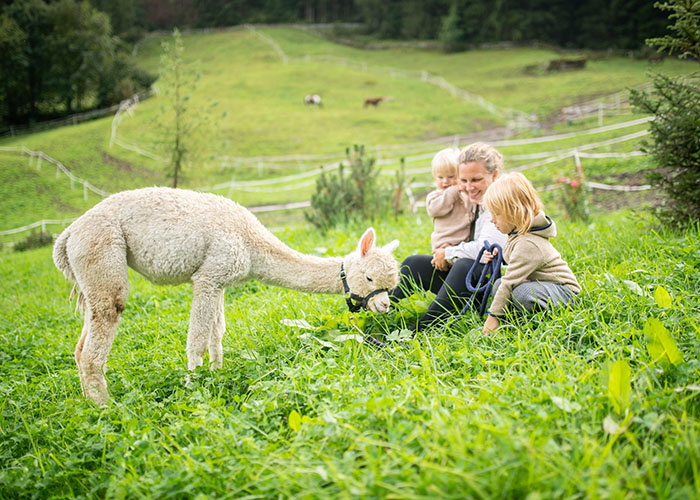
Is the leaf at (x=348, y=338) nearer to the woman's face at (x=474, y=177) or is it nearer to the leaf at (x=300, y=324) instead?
the leaf at (x=300, y=324)

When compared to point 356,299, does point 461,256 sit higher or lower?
higher

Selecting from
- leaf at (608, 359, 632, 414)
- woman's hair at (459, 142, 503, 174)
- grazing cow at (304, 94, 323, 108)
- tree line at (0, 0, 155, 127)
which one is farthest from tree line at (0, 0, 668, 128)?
leaf at (608, 359, 632, 414)

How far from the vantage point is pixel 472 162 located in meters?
3.68

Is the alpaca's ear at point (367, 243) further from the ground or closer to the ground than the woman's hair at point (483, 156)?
closer to the ground

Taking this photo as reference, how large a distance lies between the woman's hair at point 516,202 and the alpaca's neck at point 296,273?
1.43 m

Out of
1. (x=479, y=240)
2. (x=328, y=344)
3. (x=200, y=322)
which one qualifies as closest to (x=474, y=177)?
(x=479, y=240)

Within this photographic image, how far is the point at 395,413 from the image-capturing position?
215 cm

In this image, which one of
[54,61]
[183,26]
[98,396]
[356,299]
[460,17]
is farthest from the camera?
[183,26]

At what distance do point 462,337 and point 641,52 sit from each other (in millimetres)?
43204

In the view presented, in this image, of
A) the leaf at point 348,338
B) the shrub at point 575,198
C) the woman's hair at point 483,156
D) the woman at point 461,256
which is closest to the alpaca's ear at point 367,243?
the woman at point 461,256

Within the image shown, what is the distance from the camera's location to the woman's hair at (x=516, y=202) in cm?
299

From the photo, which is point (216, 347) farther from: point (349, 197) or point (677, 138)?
point (349, 197)

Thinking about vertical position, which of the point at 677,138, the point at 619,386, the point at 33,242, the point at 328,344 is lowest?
the point at 33,242

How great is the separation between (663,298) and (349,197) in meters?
6.08
